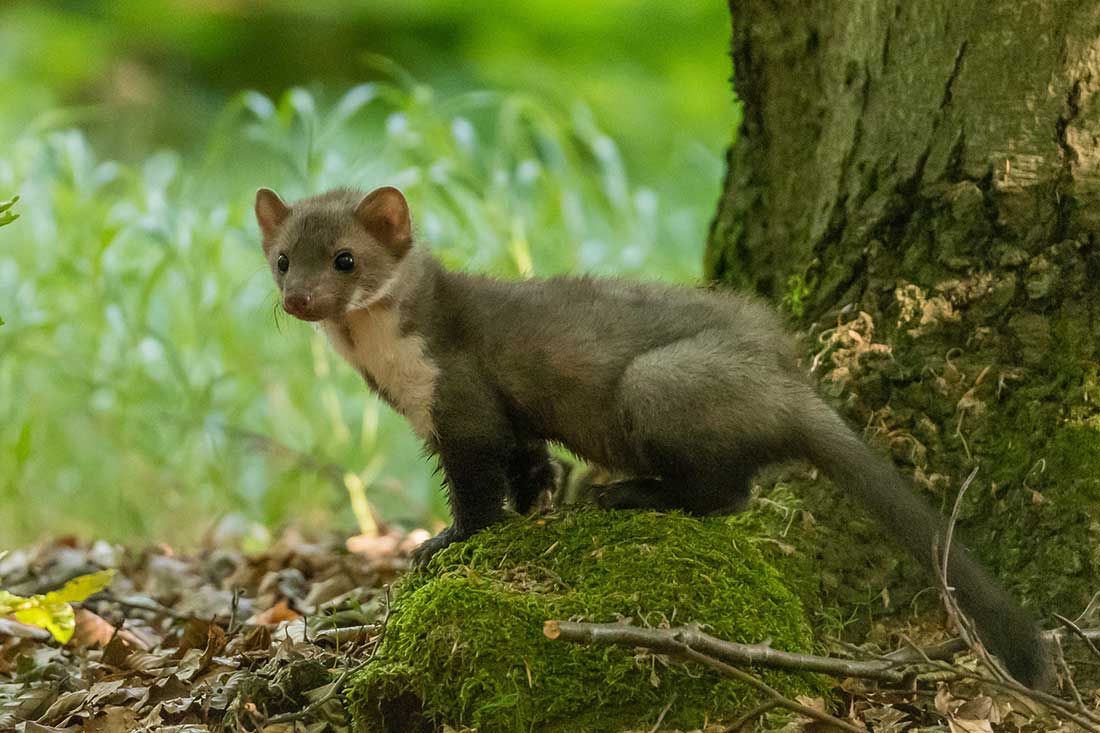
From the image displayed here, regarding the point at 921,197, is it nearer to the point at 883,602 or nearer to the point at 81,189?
the point at 883,602

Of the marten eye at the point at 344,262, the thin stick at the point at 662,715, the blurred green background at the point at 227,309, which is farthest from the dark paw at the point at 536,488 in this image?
the blurred green background at the point at 227,309

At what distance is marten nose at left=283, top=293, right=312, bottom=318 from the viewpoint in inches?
167

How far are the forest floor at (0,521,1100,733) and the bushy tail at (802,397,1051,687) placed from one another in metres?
0.18

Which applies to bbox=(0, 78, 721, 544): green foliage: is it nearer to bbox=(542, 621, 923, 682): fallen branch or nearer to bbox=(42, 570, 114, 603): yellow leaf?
bbox=(42, 570, 114, 603): yellow leaf

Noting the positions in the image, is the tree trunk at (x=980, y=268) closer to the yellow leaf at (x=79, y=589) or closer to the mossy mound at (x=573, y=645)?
the mossy mound at (x=573, y=645)

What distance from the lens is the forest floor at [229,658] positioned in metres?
3.52

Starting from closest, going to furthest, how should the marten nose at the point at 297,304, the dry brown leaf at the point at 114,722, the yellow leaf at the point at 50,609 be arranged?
the yellow leaf at the point at 50,609 → the dry brown leaf at the point at 114,722 → the marten nose at the point at 297,304

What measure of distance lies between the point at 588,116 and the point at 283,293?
3854 mm

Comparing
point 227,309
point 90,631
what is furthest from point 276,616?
point 227,309

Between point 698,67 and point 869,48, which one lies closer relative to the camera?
point 869,48

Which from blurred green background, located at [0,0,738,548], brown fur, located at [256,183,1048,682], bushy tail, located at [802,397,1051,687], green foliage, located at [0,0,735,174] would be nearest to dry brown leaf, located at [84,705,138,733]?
brown fur, located at [256,183,1048,682]

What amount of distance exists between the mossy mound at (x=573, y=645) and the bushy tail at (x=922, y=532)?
379mm

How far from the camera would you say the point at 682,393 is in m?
3.92

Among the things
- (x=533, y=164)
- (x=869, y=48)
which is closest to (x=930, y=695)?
(x=869, y=48)
